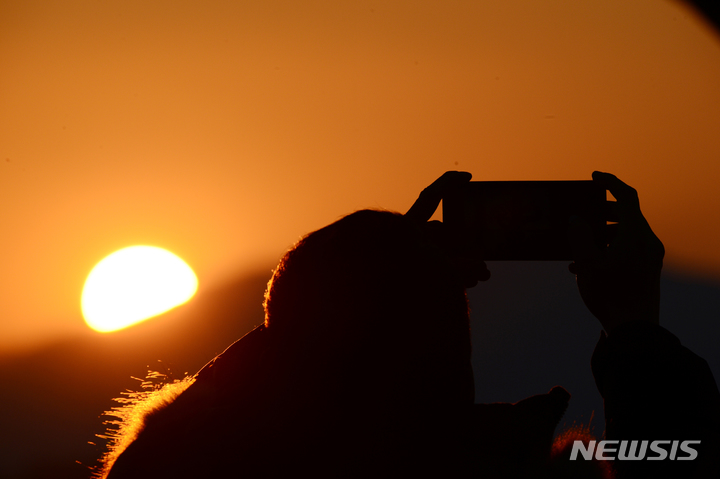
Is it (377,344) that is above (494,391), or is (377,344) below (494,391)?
above

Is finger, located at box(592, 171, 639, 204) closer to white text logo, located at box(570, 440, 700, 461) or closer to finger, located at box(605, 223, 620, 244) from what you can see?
finger, located at box(605, 223, 620, 244)

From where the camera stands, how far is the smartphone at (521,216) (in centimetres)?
199

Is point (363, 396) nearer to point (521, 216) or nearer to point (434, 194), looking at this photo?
point (434, 194)

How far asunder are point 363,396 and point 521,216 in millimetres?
1204

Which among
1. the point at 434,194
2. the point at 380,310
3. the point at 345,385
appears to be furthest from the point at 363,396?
the point at 434,194

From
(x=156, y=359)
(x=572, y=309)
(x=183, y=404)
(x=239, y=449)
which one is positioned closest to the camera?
(x=239, y=449)

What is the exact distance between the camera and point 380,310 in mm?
1227

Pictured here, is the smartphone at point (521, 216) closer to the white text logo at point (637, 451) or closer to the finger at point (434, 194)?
the finger at point (434, 194)

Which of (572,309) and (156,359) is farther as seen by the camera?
(572,309)

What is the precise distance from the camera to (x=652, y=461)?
1285 millimetres

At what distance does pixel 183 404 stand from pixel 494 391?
5656 centimetres

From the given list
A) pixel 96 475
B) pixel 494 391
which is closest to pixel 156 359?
pixel 96 475

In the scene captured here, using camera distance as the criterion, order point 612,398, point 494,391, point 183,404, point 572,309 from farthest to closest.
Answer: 1. point 572,309
2. point 494,391
3. point 612,398
4. point 183,404

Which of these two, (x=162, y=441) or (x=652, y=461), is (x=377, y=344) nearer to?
(x=162, y=441)
